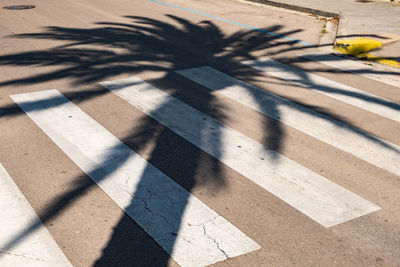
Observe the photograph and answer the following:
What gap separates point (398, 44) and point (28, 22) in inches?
372

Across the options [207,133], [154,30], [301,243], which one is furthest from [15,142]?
[154,30]

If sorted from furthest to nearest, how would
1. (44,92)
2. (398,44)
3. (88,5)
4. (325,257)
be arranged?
1. (88,5)
2. (398,44)
3. (44,92)
4. (325,257)

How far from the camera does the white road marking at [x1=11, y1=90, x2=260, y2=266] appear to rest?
4000mm

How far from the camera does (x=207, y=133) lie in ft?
20.3

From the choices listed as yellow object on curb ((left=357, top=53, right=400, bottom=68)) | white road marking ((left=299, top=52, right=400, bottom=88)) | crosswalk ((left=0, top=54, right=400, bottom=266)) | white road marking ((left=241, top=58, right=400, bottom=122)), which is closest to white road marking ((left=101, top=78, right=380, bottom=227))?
crosswalk ((left=0, top=54, right=400, bottom=266))

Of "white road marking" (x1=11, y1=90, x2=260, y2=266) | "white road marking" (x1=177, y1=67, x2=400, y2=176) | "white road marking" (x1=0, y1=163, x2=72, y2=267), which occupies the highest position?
"white road marking" (x1=177, y1=67, x2=400, y2=176)

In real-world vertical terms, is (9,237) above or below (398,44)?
below

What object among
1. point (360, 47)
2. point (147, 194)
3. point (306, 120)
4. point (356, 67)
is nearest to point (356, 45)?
point (360, 47)

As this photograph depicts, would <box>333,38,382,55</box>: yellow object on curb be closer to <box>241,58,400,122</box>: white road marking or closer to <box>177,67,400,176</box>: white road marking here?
<box>241,58,400,122</box>: white road marking

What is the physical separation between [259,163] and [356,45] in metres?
6.39

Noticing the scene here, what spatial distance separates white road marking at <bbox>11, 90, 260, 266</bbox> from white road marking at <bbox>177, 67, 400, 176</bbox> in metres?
2.36

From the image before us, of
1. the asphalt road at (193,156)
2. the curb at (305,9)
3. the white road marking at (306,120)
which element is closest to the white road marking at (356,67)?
the asphalt road at (193,156)

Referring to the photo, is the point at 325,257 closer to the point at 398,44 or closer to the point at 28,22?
the point at 398,44

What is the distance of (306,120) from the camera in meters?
6.73
